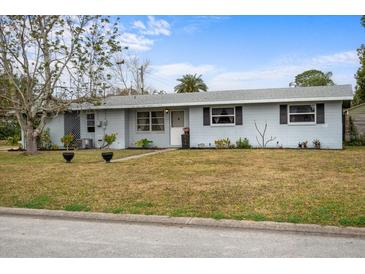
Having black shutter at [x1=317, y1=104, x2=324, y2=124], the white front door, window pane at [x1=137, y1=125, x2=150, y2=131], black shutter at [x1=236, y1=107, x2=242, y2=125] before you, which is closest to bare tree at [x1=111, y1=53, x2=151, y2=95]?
window pane at [x1=137, y1=125, x2=150, y2=131]

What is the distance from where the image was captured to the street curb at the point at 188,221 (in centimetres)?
405

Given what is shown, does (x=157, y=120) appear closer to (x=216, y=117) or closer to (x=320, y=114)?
(x=216, y=117)

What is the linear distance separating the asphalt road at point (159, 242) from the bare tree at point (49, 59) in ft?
36.0

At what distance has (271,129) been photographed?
15875mm

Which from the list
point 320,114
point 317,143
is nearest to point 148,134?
point 317,143

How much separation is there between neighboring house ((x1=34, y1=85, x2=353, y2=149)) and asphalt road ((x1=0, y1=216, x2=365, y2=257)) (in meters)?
12.1

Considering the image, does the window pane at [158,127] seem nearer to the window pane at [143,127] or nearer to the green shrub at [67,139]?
the window pane at [143,127]

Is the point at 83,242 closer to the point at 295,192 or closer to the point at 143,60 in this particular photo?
the point at 295,192

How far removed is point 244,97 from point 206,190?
1062 cm

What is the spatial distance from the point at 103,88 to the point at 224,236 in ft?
40.6

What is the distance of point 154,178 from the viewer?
25.8 feet

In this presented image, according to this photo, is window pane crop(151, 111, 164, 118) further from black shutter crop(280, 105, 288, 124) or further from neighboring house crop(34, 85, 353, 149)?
black shutter crop(280, 105, 288, 124)

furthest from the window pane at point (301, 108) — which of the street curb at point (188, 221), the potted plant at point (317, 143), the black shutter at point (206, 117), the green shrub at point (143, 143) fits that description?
the street curb at point (188, 221)
